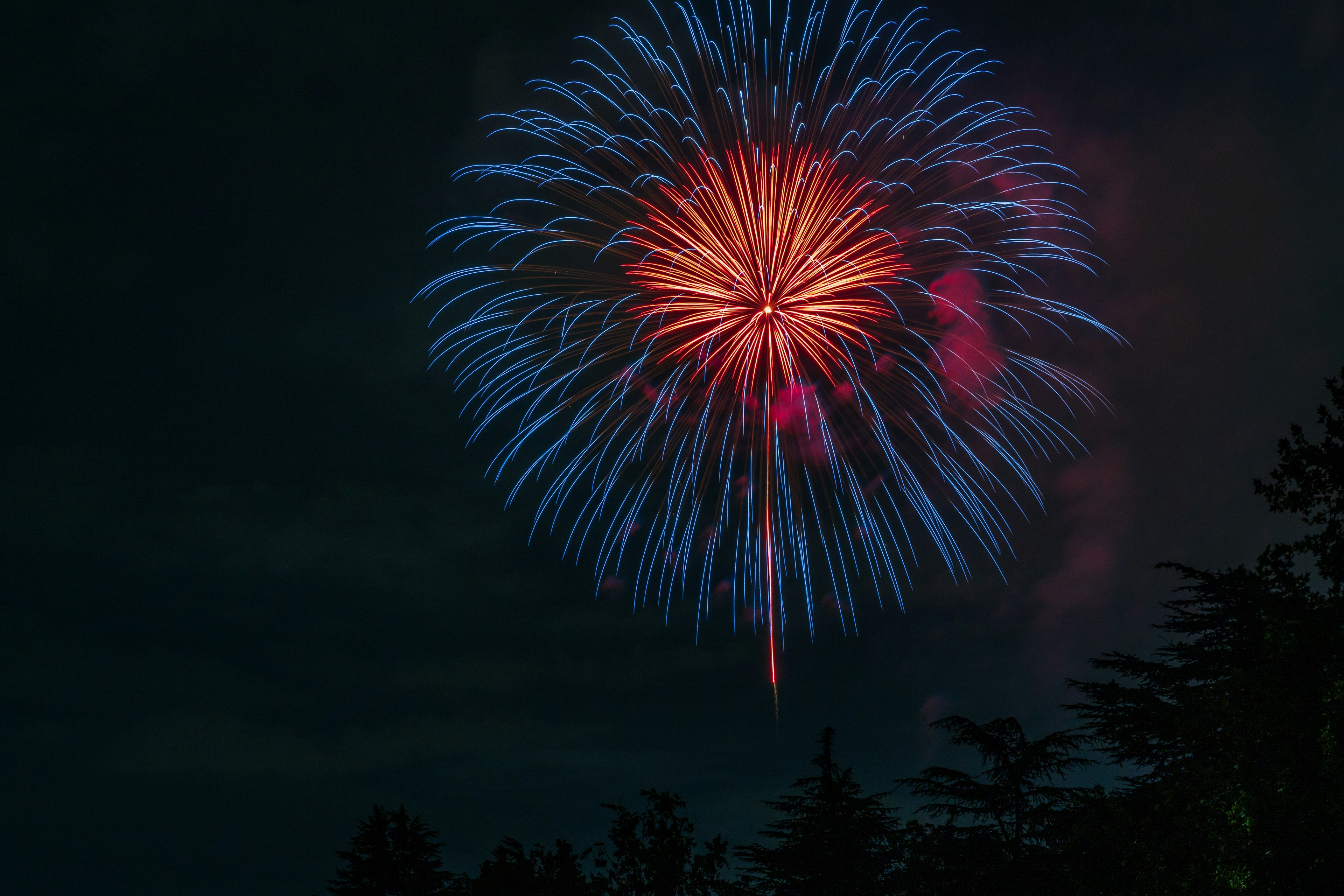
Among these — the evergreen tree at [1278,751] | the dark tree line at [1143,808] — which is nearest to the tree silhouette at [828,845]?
the dark tree line at [1143,808]

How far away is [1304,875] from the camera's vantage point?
2020 centimetres

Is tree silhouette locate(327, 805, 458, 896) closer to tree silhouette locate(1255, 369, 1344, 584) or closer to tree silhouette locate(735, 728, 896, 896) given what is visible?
tree silhouette locate(735, 728, 896, 896)

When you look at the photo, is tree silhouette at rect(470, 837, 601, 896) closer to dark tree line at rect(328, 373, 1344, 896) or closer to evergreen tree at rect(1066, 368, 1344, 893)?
dark tree line at rect(328, 373, 1344, 896)

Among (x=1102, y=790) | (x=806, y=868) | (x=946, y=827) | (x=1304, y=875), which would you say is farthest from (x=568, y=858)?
(x=1304, y=875)

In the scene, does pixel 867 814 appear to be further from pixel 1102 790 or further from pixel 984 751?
pixel 1102 790

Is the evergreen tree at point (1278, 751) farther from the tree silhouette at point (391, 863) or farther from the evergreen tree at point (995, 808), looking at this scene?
the tree silhouette at point (391, 863)

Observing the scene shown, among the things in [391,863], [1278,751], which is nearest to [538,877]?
[391,863]

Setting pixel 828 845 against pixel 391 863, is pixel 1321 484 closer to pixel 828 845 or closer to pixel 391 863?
pixel 828 845

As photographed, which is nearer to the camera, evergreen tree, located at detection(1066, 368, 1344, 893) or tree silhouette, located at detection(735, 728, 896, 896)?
evergreen tree, located at detection(1066, 368, 1344, 893)

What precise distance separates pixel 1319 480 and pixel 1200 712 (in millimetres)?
8162

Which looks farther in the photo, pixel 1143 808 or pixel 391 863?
pixel 391 863

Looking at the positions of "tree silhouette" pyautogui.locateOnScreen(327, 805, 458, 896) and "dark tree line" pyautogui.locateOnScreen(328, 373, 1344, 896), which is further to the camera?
"tree silhouette" pyautogui.locateOnScreen(327, 805, 458, 896)

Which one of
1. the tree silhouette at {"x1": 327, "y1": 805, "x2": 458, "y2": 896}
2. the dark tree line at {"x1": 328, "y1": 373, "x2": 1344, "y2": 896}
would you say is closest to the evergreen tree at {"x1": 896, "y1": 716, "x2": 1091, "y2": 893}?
the dark tree line at {"x1": 328, "y1": 373, "x2": 1344, "y2": 896}

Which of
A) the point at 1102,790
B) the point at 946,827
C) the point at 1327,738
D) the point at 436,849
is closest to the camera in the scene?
the point at 1327,738
